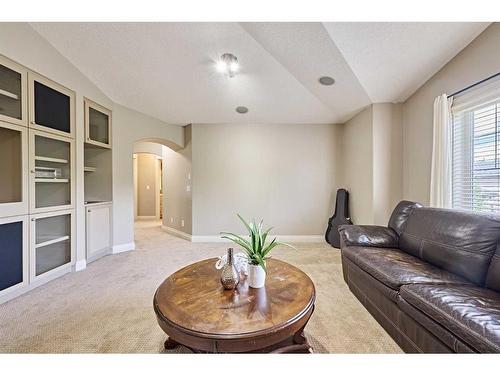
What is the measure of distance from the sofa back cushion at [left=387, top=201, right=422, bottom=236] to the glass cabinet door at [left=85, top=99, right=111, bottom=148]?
166 inches

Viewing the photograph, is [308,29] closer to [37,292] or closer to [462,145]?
[462,145]

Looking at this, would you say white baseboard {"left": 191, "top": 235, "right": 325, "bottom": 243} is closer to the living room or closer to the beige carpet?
the living room

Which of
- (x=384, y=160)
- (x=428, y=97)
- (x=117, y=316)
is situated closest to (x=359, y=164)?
(x=384, y=160)

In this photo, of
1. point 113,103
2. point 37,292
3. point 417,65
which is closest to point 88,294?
point 37,292

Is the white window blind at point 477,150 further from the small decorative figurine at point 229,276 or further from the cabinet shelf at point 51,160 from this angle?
the cabinet shelf at point 51,160

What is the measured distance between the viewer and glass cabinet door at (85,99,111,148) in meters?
3.32

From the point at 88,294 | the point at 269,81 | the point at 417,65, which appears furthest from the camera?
the point at 269,81

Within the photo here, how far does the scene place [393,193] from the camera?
3531 mm

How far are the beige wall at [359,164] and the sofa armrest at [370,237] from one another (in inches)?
43.0

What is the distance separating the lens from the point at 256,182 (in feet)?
15.6

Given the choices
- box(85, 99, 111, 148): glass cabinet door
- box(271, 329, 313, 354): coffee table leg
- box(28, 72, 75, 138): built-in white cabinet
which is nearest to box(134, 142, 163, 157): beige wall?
box(85, 99, 111, 148): glass cabinet door

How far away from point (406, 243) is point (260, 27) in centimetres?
272

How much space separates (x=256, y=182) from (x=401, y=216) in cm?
269

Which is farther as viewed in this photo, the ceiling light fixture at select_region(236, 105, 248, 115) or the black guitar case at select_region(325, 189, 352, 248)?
the black guitar case at select_region(325, 189, 352, 248)
